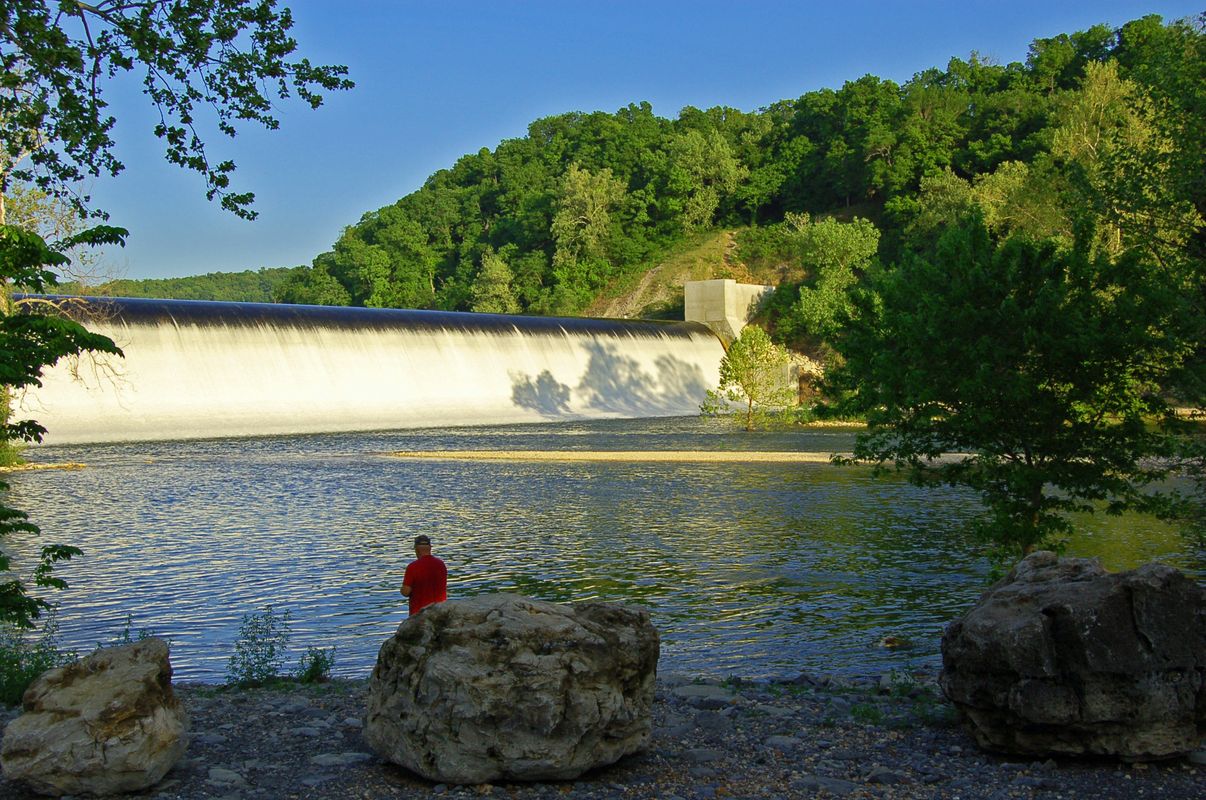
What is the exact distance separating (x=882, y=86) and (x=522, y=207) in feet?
89.0

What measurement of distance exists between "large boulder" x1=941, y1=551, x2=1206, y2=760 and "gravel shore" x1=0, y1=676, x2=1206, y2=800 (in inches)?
6.7

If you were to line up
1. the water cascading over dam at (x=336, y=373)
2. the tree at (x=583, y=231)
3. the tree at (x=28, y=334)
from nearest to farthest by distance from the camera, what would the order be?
the tree at (x=28, y=334) < the water cascading over dam at (x=336, y=373) < the tree at (x=583, y=231)

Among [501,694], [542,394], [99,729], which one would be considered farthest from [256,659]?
[542,394]

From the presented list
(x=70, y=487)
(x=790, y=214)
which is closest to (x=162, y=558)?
(x=70, y=487)

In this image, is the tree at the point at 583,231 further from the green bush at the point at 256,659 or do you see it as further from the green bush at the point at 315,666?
the green bush at the point at 315,666

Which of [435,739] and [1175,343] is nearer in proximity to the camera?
[435,739]

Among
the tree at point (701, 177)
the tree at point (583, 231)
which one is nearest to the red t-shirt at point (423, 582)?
the tree at point (583, 231)

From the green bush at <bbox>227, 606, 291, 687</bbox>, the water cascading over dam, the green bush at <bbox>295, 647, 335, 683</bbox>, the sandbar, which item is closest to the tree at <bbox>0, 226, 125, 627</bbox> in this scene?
the green bush at <bbox>227, 606, 291, 687</bbox>

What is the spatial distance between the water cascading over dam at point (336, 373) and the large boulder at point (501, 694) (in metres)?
23.4

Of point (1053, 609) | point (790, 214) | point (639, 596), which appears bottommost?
point (639, 596)

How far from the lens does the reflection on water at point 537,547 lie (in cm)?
1093

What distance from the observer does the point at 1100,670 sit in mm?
6027

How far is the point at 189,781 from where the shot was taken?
589cm

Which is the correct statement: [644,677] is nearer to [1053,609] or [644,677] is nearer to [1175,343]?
[1053,609]
